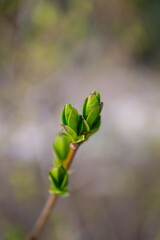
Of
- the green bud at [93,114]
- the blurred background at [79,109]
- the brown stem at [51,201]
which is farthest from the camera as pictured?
the blurred background at [79,109]

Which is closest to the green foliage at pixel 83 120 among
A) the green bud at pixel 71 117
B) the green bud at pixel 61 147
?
the green bud at pixel 71 117

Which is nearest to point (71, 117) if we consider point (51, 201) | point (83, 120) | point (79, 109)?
point (83, 120)

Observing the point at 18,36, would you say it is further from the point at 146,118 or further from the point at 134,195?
the point at 134,195

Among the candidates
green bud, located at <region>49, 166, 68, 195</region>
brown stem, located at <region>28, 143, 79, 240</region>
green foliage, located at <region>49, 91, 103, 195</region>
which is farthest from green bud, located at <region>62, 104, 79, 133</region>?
green bud, located at <region>49, 166, 68, 195</region>

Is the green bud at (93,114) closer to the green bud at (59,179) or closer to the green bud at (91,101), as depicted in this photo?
the green bud at (91,101)

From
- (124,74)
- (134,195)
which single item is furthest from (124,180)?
(124,74)

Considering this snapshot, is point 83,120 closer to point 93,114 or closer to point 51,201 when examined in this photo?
point 93,114

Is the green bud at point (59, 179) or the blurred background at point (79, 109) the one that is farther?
the blurred background at point (79, 109)
